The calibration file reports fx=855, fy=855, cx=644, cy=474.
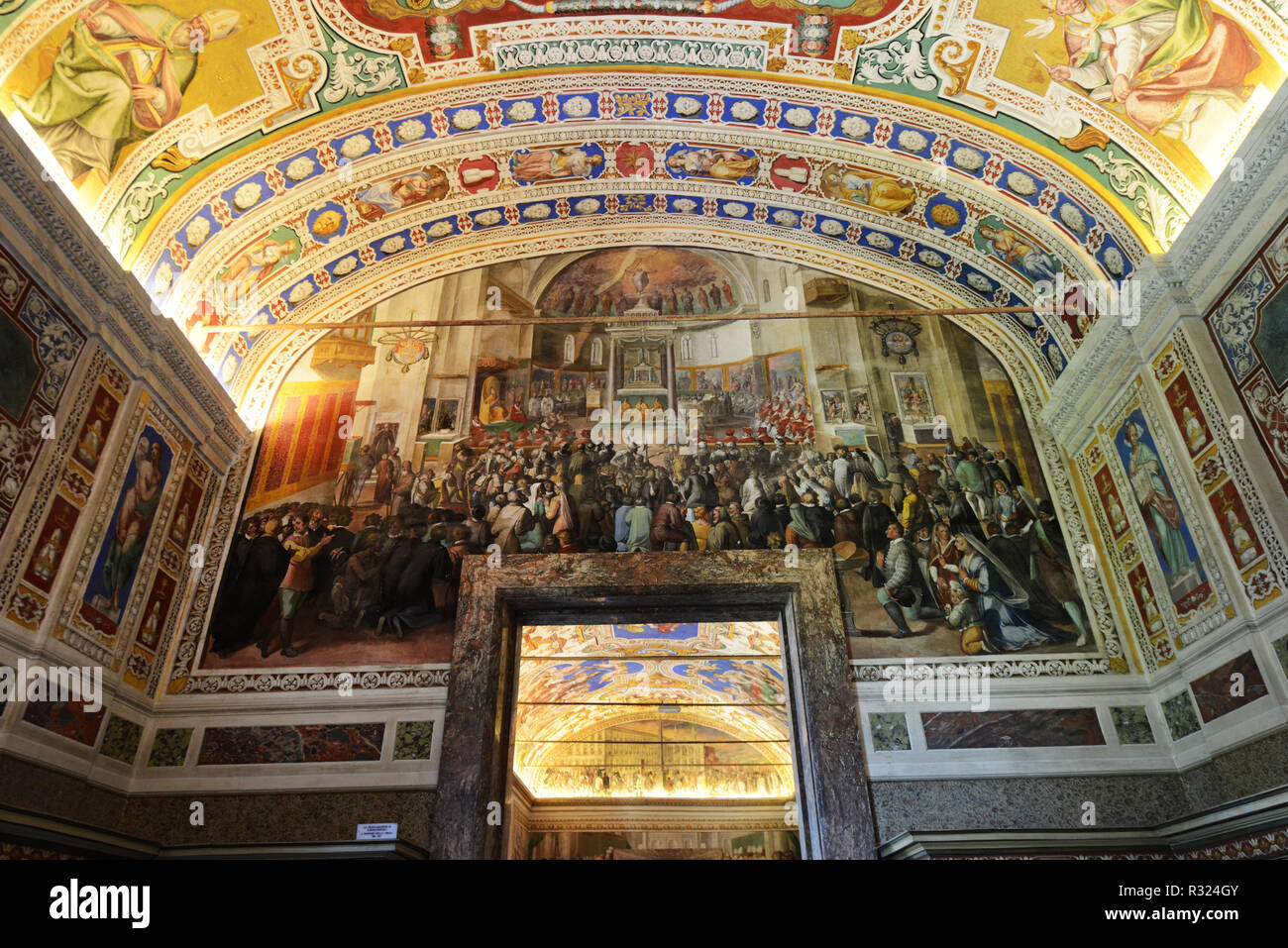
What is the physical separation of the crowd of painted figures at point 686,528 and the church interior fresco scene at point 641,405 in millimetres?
44

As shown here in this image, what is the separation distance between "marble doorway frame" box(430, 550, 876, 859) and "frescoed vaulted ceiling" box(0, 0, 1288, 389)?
438 centimetres

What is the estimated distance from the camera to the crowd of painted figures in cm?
848

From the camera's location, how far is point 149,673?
26.4 feet

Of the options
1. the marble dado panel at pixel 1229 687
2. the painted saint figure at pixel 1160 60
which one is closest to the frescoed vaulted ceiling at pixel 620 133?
the painted saint figure at pixel 1160 60

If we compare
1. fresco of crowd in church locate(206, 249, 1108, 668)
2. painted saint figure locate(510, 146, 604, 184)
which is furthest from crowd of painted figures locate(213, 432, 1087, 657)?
painted saint figure locate(510, 146, 604, 184)

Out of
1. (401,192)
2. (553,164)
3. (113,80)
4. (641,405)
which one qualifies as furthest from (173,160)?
(641,405)

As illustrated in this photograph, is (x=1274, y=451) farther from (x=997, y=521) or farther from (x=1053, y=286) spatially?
(x=1053, y=286)

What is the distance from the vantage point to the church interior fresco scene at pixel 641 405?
6.96m

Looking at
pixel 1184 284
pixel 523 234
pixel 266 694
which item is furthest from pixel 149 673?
pixel 1184 284

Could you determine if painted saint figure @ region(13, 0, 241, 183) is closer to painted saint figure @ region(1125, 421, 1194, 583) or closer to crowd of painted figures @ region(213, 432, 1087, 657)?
crowd of painted figures @ region(213, 432, 1087, 657)

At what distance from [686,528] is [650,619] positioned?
3.34 feet

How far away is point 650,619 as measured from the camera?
880 cm

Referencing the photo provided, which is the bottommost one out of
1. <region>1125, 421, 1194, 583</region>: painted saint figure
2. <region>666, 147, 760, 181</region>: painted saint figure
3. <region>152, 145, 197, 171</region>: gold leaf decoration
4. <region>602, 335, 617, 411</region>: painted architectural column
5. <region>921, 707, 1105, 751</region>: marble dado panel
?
<region>921, 707, 1105, 751</region>: marble dado panel

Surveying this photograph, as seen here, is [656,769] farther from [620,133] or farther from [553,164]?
[620,133]
